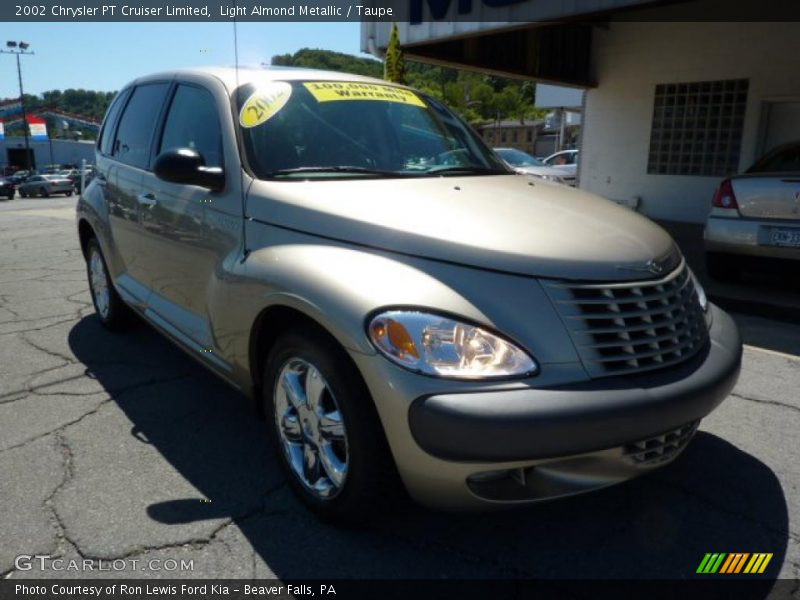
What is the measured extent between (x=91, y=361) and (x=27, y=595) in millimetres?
2393

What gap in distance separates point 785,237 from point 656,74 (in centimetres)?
732

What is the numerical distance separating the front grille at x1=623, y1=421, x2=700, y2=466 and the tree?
8.76 meters

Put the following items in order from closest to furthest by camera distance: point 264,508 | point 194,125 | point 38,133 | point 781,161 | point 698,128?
point 264,508, point 194,125, point 781,161, point 698,128, point 38,133

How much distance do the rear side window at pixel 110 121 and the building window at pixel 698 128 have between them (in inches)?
388

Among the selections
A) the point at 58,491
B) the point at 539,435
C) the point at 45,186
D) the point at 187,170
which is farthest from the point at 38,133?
the point at 539,435

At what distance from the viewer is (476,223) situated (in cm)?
234

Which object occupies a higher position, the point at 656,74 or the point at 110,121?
the point at 656,74

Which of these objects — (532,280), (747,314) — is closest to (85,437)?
(532,280)

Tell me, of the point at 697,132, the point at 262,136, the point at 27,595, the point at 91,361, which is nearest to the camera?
the point at 27,595

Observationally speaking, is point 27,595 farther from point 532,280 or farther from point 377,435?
point 532,280

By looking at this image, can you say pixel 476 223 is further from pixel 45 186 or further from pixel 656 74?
pixel 45 186

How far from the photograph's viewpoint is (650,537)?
7.92ft

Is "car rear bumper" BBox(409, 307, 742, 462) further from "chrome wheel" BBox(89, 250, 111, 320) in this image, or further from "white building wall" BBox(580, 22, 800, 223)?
"white building wall" BBox(580, 22, 800, 223)

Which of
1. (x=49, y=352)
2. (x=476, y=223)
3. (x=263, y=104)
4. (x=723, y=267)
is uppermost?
(x=263, y=104)
